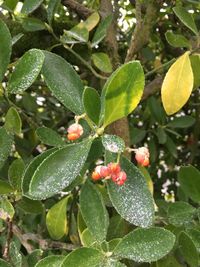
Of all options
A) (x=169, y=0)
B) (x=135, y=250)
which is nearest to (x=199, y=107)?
(x=169, y=0)

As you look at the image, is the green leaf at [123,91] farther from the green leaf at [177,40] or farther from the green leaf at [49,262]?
the green leaf at [177,40]

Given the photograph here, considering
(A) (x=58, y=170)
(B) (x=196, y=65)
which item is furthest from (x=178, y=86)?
(A) (x=58, y=170)

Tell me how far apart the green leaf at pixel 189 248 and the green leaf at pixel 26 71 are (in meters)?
0.34

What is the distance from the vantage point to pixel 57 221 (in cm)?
96

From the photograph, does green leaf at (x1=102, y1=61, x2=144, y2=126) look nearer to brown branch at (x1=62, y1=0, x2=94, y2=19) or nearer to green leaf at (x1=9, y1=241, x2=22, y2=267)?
green leaf at (x1=9, y1=241, x2=22, y2=267)

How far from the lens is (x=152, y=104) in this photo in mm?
1468

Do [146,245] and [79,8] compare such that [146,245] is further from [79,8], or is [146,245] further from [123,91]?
[79,8]

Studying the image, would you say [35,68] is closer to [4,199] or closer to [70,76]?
[70,76]

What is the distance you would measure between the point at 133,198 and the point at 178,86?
19 centimetres

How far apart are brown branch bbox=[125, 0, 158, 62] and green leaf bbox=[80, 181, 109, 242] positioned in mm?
311

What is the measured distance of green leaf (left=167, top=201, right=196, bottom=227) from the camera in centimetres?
93

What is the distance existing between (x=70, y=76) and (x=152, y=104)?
73cm

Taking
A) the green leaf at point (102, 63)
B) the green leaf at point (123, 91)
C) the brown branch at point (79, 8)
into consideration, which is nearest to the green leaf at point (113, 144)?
the green leaf at point (123, 91)

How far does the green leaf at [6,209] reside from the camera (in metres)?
0.80
